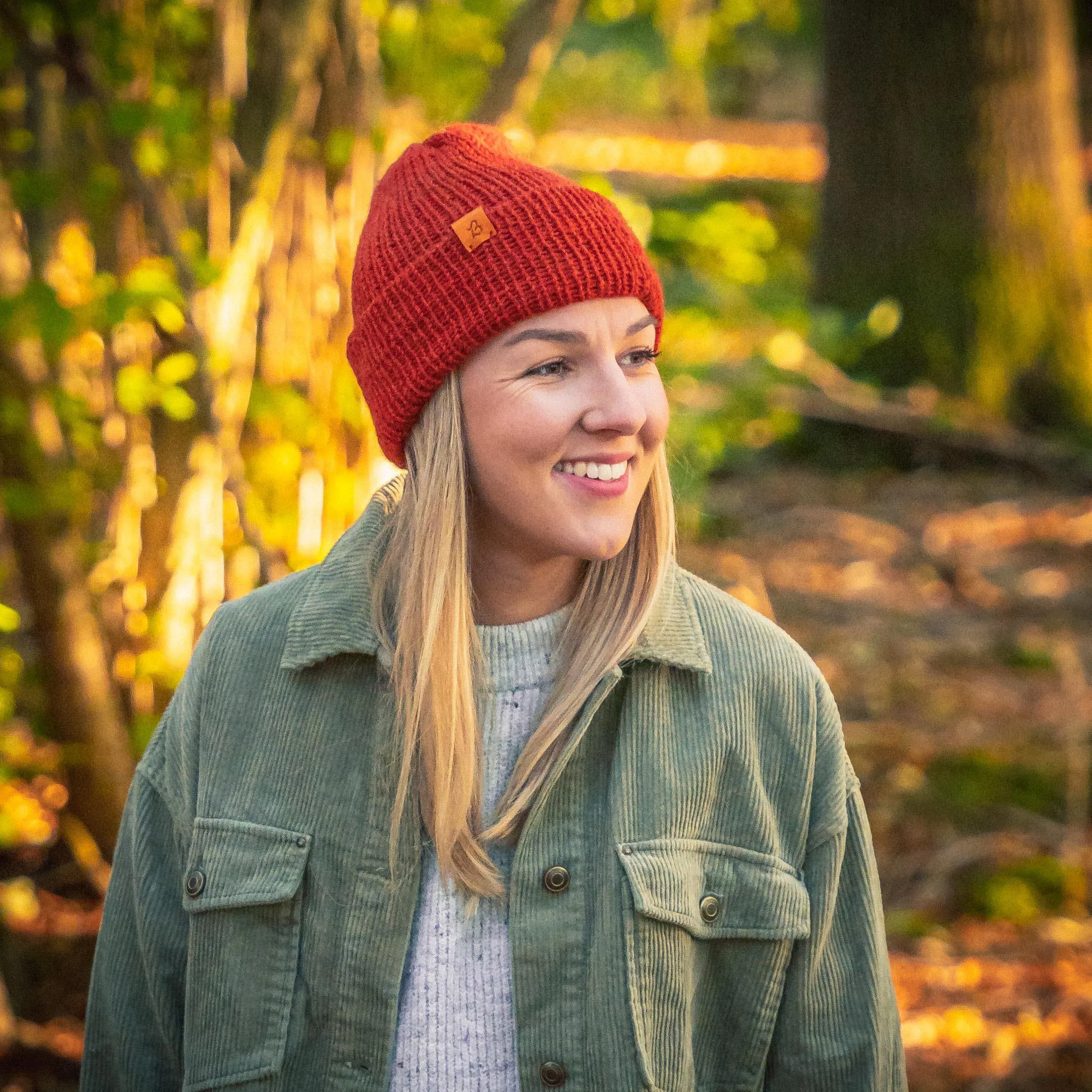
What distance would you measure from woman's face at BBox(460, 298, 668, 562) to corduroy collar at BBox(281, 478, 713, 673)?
0.51 ft

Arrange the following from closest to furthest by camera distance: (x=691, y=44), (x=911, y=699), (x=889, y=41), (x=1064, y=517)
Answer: (x=691, y=44)
(x=911, y=699)
(x=1064, y=517)
(x=889, y=41)

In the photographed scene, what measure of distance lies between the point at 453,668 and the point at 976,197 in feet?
19.0

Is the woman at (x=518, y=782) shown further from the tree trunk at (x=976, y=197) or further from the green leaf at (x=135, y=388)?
the tree trunk at (x=976, y=197)

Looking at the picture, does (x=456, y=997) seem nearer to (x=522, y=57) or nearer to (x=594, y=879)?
(x=594, y=879)

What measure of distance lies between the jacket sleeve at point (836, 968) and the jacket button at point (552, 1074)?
1.13ft

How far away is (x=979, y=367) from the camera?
6391 mm

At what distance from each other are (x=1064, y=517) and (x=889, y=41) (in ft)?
9.43

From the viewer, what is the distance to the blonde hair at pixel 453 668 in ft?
5.43

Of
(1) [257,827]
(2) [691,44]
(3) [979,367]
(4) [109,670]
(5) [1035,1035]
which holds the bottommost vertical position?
(5) [1035,1035]

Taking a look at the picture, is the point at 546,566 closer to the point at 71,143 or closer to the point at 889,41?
the point at 71,143

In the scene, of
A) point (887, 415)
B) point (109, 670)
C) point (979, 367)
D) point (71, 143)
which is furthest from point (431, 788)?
point (979, 367)

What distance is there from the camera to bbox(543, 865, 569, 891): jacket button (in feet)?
5.43

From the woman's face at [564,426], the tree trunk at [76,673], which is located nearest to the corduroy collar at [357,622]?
the woman's face at [564,426]

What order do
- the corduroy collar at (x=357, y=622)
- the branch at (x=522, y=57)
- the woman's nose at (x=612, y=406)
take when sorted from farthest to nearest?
the branch at (x=522, y=57) → the corduroy collar at (x=357, y=622) → the woman's nose at (x=612, y=406)
